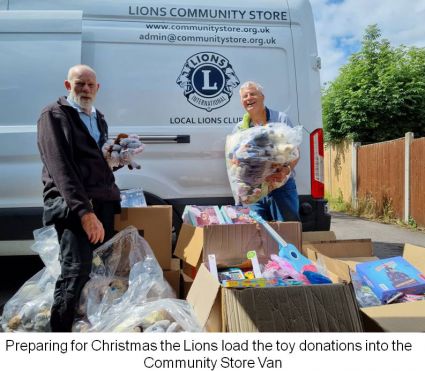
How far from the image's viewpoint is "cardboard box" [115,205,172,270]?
8.57 ft

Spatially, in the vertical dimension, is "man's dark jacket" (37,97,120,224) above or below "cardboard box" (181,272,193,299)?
above

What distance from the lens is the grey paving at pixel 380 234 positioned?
18.3 feet

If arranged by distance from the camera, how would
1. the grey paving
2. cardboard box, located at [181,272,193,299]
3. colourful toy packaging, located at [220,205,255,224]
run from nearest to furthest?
cardboard box, located at [181,272,193,299], colourful toy packaging, located at [220,205,255,224], the grey paving

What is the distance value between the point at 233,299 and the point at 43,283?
1307mm

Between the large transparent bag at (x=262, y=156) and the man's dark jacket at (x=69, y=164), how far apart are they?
84 centimetres

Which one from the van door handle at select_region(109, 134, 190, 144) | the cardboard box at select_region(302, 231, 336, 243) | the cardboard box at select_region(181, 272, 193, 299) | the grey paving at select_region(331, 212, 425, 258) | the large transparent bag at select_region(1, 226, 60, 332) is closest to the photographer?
the large transparent bag at select_region(1, 226, 60, 332)

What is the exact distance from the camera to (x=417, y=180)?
23.8ft

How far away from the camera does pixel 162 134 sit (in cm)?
308

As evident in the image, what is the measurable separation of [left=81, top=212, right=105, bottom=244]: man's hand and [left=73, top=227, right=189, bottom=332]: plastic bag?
1.06 feet

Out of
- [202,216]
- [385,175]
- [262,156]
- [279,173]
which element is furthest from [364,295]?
[385,175]

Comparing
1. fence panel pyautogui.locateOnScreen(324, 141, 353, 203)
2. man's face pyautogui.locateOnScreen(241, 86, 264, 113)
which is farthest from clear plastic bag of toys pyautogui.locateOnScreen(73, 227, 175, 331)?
→ fence panel pyautogui.locateOnScreen(324, 141, 353, 203)

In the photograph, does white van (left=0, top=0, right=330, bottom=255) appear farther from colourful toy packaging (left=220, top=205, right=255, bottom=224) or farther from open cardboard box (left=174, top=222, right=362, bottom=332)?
open cardboard box (left=174, top=222, right=362, bottom=332)

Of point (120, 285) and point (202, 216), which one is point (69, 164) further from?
point (202, 216)
